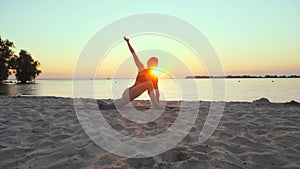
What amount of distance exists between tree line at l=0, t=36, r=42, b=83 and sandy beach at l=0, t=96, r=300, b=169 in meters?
68.8

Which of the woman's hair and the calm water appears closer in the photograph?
the woman's hair

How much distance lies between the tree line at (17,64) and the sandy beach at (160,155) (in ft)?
226

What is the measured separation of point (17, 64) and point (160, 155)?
271 feet

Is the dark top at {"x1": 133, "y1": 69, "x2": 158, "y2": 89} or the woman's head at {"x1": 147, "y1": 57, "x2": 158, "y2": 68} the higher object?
the woman's head at {"x1": 147, "y1": 57, "x2": 158, "y2": 68}

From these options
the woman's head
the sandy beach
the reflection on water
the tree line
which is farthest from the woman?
the tree line

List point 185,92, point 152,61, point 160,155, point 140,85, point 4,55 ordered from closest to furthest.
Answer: point 160,155, point 140,85, point 152,61, point 185,92, point 4,55

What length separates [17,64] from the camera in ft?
243

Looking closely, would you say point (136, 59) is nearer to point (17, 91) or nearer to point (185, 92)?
point (185, 92)

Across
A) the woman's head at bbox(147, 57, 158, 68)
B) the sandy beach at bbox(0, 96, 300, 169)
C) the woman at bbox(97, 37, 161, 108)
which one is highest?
the woman's head at bbox(147, 57, 158, 68)

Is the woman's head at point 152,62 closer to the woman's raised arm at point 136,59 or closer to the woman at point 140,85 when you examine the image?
the woman at point 140,85

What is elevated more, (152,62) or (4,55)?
(4,55)

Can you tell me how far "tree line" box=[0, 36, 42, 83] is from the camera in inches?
2522

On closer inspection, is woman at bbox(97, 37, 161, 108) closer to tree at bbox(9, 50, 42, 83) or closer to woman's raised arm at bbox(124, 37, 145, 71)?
woman's raised arm at bbox(124, 37, 145, 71)

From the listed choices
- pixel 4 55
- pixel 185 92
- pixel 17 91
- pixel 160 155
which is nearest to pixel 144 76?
pixel 160 155
